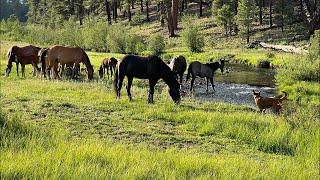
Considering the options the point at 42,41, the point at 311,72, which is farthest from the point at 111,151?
the point at 42,41

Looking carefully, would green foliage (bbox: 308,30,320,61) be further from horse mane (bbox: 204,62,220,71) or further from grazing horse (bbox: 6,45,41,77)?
grazing horse (bbox: 6,45,41,77)

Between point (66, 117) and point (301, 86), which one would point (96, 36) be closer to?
point (301, 86)

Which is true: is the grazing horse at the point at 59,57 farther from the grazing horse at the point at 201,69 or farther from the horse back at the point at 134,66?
the horse back at the point at 134,66

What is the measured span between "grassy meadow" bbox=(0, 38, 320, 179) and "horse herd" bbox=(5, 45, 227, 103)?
3.05 ft

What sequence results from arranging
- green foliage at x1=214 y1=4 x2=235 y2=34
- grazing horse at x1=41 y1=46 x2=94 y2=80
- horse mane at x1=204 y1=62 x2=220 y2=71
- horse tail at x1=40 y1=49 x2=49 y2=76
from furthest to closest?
green foliage at x1=214 y1=4 x2=235 y2=34 < horse mane at x1=204 y1=62 x2=220 y2=71 < horse tail at x1=40 y1=49 x2=49 y2=76 < grazing horse at x1=41 y1=46 x2=94 y2=80

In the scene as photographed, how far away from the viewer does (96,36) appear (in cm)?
6438

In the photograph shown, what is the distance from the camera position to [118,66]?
16.8 metres

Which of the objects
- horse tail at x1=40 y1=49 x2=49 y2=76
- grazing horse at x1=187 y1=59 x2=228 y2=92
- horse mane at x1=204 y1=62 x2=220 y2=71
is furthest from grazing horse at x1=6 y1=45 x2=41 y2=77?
horse mane at x1=204 y1=62 x2=220 y2=71

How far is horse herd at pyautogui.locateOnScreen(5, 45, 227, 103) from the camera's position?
16.5m

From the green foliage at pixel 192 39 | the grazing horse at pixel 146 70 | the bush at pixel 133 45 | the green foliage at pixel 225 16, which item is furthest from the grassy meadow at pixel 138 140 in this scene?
the green foliage at pixel 225 16

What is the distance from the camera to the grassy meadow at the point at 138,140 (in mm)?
6035

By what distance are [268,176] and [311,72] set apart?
906 inches

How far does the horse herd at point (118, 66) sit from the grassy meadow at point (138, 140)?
0.93m

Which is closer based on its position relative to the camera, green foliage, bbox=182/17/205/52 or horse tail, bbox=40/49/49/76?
horse tail, bbox=40/49/49/76
